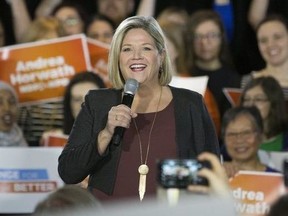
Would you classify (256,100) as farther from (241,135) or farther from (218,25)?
(218,25)

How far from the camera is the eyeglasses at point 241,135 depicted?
555 cm

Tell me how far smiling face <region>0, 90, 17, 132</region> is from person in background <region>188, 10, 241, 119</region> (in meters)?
1.14

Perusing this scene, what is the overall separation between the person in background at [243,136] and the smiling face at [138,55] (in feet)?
5.56

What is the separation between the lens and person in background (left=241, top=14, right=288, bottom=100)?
6184 mm

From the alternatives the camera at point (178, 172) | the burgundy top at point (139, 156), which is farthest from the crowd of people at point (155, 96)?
the camera at point (178, 172)

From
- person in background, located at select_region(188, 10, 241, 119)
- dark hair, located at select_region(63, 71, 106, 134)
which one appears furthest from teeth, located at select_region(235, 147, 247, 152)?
dark hair, located at select_region(63, 71, 106, 134)

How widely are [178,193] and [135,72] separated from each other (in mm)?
1191

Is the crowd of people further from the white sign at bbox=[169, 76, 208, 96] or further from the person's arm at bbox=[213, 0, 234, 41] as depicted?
the white sign at bbox=[169, 76, 208, 96]

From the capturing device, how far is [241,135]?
18.3ft

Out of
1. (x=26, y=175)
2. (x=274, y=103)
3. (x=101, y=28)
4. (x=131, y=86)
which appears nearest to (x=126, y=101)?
(x=131, y=86)

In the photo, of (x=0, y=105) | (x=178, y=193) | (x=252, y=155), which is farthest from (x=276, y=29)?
(x=178, y=193)

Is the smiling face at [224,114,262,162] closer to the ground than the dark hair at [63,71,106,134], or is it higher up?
closer to the ground

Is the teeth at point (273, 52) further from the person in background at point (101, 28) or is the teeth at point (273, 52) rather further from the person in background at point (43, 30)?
the person in background at point (43, 30)

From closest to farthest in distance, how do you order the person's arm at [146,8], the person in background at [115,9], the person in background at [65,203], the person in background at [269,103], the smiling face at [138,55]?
the person in background at [65,203]
the smiling face at [138,55]
the person in background at [269,103]
the person's arm at [146,8]
the person in background at [115,9]
